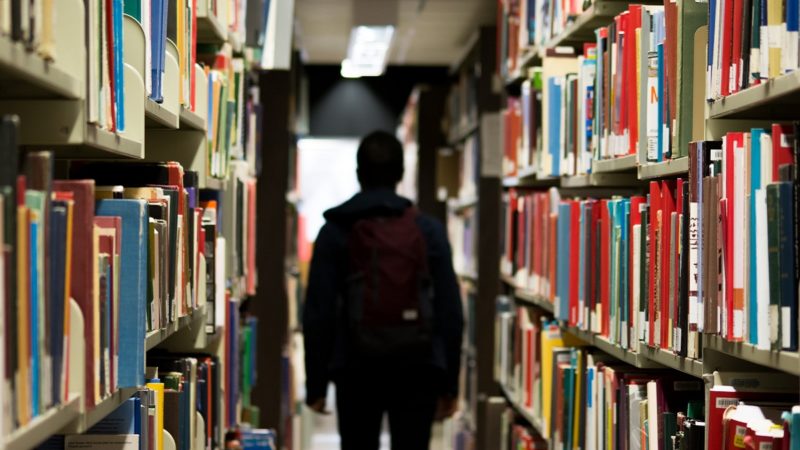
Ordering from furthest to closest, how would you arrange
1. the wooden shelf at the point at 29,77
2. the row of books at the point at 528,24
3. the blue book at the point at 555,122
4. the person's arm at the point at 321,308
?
the person's arm at the point at 321,308
the blue book at the point at 555,122
the row of books at the point at 528,24
the wooden shelf at the point at 29,77

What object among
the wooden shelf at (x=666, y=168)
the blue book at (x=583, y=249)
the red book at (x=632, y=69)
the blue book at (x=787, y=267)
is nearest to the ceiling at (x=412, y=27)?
the blue book at (x=583, y=249)

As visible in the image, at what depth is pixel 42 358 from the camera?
1262 mm

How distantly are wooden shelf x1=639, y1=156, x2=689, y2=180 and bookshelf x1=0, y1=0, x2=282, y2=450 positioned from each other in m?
0.98

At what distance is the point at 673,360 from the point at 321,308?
1.50m

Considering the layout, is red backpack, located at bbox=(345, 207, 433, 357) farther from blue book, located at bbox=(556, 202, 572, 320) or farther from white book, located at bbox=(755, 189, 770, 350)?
white book, located at bbox=(755, 189, 770, 350)

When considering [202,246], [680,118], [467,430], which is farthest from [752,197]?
[467,430]

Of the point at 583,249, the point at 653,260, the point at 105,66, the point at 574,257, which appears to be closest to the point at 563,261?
the point at 574,257

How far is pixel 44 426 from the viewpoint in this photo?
1.26 meters

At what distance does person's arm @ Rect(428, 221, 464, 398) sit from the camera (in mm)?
3424

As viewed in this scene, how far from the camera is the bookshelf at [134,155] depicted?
Answer: 131cm

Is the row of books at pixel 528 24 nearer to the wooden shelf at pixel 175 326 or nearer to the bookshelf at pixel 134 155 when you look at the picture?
the bookshelf at pixel 134 155

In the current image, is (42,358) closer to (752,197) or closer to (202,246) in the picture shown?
(752,197)

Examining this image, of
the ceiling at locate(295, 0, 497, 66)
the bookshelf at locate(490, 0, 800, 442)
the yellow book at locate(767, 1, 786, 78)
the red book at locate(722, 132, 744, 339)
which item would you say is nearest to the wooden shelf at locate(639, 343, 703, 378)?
the bookshelf at locate(490, 0, 800, 442)

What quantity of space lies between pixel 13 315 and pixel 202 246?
4.43 feet
